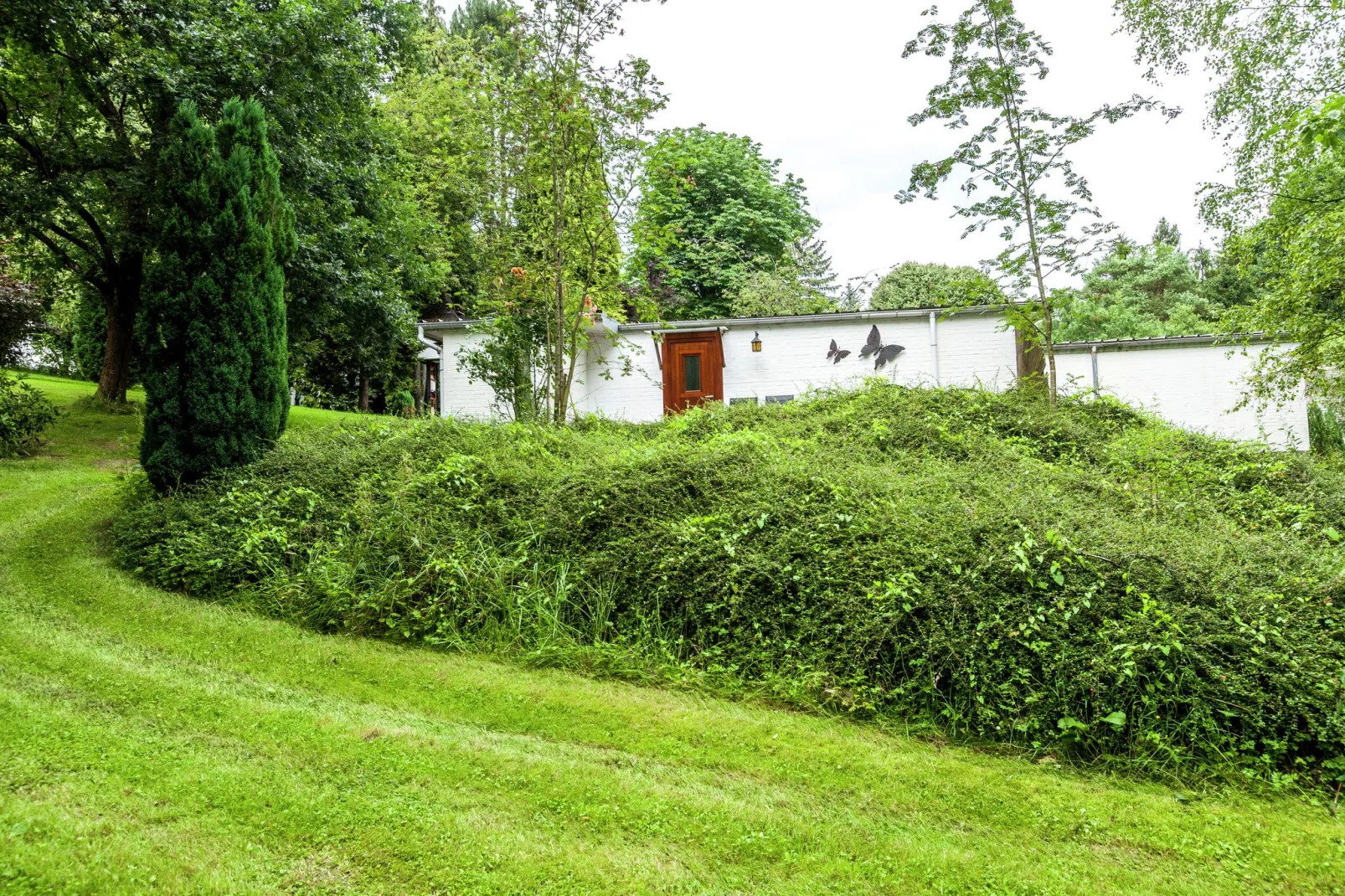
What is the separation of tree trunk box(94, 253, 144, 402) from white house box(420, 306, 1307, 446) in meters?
Result: 4.49

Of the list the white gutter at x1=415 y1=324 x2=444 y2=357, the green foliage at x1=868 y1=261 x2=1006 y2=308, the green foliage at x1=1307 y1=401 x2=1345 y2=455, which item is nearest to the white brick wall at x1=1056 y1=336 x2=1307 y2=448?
the green foliage at x1=1307 y1=401 x2=1345 y2=455

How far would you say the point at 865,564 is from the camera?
406 centimetres

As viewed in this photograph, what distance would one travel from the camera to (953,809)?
2646mm

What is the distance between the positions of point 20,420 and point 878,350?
39.7 ft

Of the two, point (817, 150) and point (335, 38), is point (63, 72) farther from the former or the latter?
point (817, 150)

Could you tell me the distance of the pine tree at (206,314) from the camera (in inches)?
236

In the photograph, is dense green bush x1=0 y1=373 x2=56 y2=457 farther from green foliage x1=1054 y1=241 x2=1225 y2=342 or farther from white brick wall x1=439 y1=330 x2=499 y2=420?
green foliage x1=1054 y1=241 x2=1225 y2=342

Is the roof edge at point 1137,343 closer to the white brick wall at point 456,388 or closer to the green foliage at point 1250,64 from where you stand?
the green foliage at point 1250,64

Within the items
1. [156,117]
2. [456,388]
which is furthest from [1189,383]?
[156,117]

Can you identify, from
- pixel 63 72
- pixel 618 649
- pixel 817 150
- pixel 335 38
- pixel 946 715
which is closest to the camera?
pixel 946 715

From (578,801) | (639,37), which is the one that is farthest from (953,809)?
(639,37)

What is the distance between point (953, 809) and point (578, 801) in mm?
1452

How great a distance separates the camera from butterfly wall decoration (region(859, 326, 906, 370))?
11.9 m

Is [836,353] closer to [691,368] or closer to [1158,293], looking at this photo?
[691,368]
